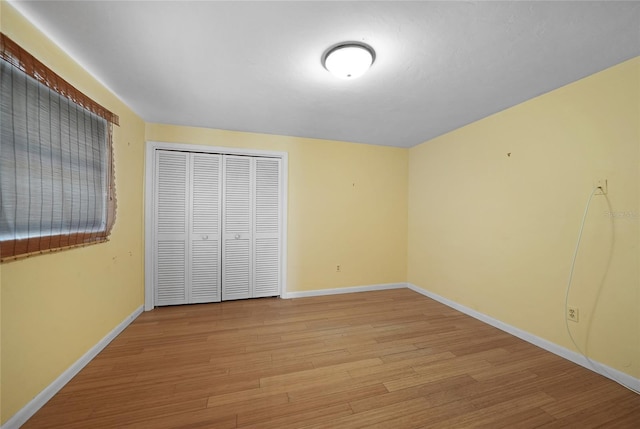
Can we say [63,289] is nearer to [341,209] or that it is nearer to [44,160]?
[44,160]

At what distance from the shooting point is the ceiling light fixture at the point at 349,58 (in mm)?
1585

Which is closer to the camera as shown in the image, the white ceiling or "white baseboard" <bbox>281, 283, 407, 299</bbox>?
the white ceiling

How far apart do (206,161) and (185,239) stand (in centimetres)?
110

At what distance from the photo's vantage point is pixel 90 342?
1.97m

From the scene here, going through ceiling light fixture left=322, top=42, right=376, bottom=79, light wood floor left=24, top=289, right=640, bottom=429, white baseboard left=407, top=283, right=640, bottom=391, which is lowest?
light wood floor left=24, top=289, right=640, bottom=429

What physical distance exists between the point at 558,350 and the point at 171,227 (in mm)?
4379

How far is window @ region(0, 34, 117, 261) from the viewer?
128 centimetres

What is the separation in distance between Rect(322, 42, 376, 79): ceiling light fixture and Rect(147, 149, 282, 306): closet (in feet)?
6.46

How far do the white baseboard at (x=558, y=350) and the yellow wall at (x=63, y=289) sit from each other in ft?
12.9

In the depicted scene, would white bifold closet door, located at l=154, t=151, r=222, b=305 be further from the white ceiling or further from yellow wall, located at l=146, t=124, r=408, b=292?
the white ceiling

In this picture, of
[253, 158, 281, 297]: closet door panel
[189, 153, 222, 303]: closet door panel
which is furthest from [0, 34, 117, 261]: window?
[253, 158, 281, 297]: closet door panel

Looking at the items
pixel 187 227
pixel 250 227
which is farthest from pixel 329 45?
pixel 187 227

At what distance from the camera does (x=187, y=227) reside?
316 centimetres

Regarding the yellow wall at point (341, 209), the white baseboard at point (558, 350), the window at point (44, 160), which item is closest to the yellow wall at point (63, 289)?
the window at point (44, 160)
